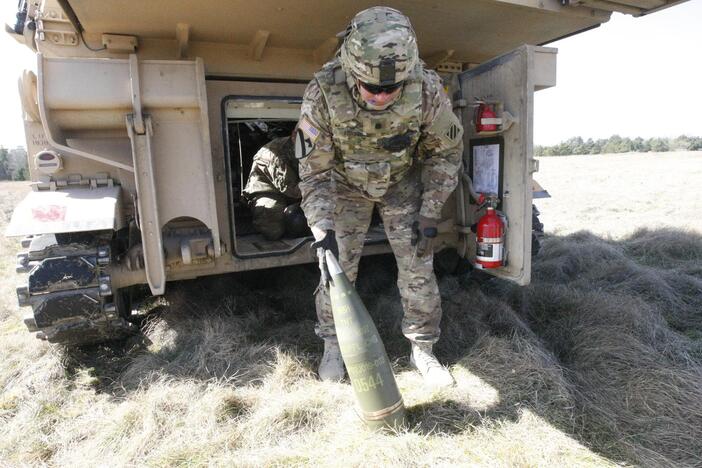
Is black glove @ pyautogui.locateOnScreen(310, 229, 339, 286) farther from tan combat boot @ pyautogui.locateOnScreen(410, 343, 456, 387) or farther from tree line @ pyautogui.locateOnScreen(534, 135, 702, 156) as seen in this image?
tree line @ pyautogui.locateOnScreen(534, 135, 702, 156)

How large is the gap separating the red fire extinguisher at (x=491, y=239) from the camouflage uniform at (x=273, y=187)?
1765 mm

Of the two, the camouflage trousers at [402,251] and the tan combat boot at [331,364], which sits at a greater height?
the camouflage trousers at [402,251]

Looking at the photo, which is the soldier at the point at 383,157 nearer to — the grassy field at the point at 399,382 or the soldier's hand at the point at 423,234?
the soldier's hand at the point at 423,234

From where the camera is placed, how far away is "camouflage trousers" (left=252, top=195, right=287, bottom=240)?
13.8 ft

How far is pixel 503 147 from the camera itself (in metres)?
3.12

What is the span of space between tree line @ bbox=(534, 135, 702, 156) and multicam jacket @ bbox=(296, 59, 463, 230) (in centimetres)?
4456

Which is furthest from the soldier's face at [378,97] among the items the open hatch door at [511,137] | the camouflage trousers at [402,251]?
the open hatch door at [511,137]

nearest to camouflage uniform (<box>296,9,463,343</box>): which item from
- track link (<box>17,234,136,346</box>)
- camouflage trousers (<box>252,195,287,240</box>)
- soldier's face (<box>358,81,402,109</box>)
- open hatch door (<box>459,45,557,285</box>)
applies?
soldier's face (<box>358,81,402,109</box>)

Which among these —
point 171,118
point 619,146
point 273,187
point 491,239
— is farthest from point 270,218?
point 619,146

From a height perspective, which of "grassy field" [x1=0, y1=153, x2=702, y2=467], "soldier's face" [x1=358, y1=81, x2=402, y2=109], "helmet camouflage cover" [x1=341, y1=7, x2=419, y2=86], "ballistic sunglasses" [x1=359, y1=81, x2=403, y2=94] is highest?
"helmet camouflage cover" [x1=341, y1=7, x2=419, y2=86]

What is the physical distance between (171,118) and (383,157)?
4.14 ft

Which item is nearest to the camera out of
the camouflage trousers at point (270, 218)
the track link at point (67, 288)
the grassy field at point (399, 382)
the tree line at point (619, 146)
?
the grassy field at point (399, 382)

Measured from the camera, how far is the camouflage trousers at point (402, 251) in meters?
2.92

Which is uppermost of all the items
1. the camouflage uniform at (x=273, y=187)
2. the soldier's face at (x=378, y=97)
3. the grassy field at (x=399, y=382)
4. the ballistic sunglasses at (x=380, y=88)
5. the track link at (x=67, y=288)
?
the ballistic sunglasses at (x=380, y=88)
